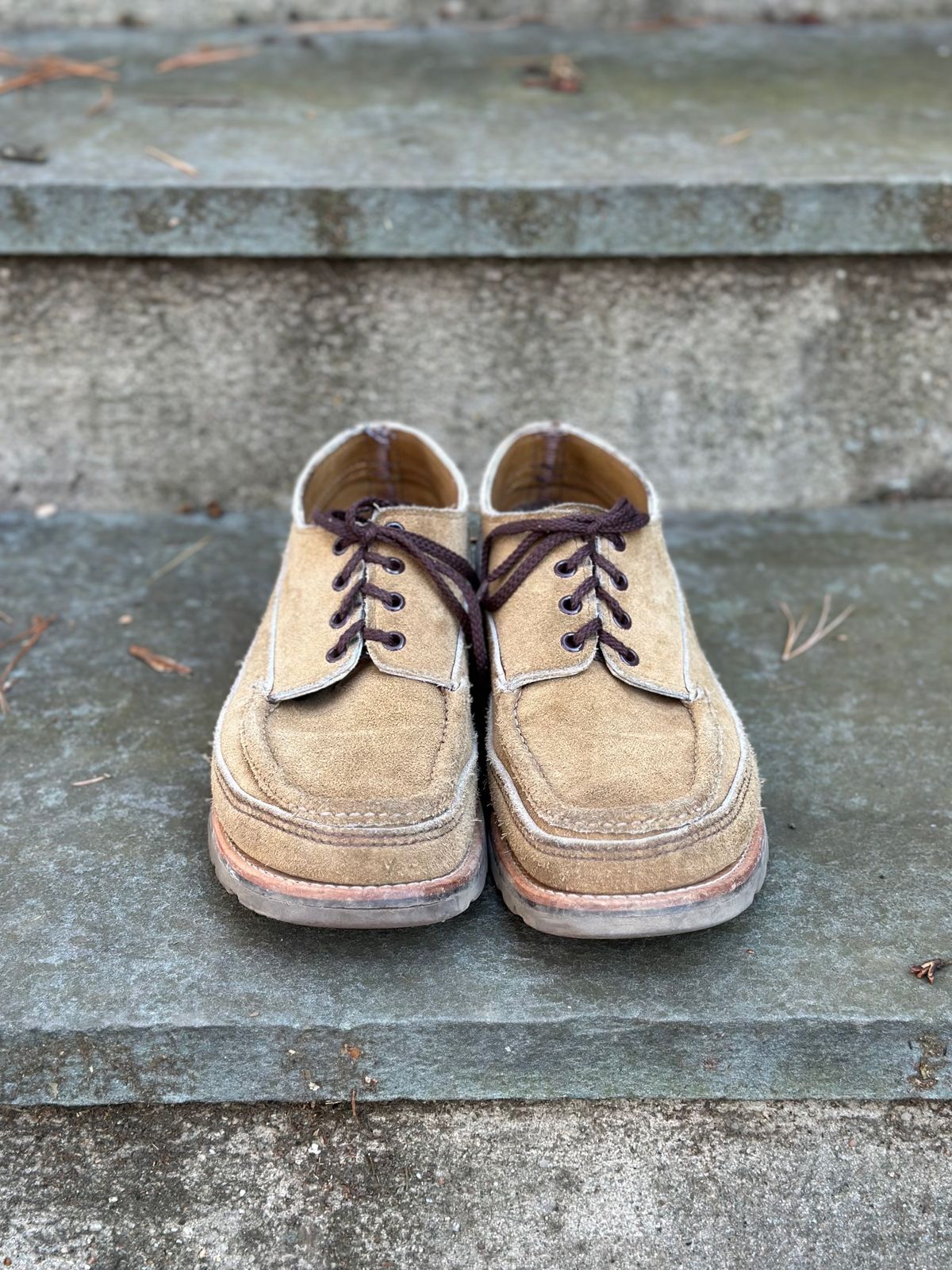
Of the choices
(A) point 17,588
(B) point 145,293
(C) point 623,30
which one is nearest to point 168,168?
(B) point 145,293

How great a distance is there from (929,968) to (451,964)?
53cm

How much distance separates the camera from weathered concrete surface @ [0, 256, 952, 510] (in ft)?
6.63

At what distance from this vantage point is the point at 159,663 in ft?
5.93

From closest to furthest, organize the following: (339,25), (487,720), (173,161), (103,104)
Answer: (487,720)
(173,161)
(103,104)
(339,25)

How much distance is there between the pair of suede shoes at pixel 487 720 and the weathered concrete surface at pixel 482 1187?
0.72ft

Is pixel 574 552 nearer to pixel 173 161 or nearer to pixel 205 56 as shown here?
pixel 173 161

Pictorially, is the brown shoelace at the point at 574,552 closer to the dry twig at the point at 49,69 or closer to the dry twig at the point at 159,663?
the dry twig at the point at 159,663

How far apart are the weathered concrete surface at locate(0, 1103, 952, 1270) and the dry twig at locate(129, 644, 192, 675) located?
0.72 m

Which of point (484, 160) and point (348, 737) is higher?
point (484, 160)

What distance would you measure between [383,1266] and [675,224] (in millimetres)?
1630

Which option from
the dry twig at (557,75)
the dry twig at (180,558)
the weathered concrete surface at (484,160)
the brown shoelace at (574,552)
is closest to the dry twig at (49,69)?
the weathered concrete surface at (484,160)

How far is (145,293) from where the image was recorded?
202 cm

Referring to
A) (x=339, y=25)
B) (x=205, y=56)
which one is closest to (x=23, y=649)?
(x=205, y=56)

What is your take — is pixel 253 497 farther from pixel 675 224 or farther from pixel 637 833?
pixel 637 833
